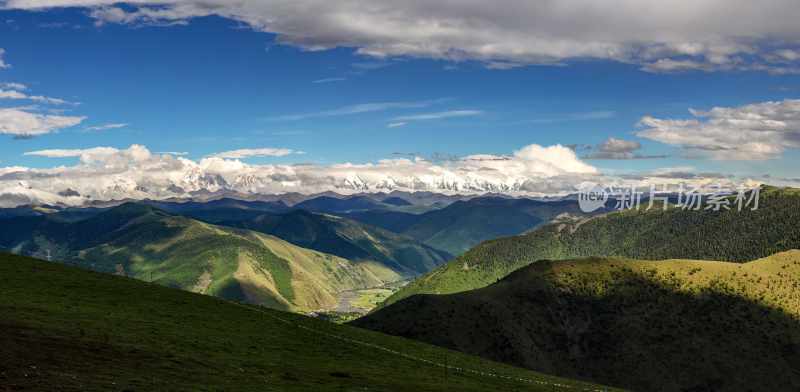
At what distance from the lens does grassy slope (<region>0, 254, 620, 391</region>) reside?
2879 inches

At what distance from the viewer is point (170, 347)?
100 m

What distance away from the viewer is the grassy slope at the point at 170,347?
73125 millimetres

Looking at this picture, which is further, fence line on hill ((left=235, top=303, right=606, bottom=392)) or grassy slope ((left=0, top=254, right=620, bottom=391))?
fence line on hill ((left=235, top=303, right=606, bottom=392))

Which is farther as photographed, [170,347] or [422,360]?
[422,360]

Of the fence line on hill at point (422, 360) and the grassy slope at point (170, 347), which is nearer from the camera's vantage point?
the grassy slope at point (170, 347)

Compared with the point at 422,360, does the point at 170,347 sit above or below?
above

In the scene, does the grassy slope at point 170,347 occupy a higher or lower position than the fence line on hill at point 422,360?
higher

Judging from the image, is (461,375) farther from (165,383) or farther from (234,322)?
(165,383)

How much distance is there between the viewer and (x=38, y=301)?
12362cm

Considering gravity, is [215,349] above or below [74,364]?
below

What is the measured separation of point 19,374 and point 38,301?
67945mm

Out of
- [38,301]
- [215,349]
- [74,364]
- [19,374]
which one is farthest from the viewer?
[38,301]

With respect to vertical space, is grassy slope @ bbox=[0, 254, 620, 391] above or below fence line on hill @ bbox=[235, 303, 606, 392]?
above

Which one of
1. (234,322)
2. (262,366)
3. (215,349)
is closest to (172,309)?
(234,322)
